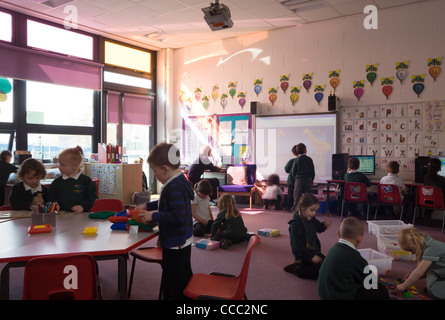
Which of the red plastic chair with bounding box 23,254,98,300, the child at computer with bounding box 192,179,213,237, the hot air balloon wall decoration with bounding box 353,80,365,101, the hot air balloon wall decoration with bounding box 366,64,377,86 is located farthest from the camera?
the hot air balloon wall decoration with bounding box 353,80,365,101

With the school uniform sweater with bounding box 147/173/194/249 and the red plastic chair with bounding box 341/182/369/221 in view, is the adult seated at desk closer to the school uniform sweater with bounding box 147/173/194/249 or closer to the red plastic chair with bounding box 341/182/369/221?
the red plastic chair with bounding box 341/182/369/221

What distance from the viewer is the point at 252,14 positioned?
248 inches

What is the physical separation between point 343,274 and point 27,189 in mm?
2499

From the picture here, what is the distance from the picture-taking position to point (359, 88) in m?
6.27

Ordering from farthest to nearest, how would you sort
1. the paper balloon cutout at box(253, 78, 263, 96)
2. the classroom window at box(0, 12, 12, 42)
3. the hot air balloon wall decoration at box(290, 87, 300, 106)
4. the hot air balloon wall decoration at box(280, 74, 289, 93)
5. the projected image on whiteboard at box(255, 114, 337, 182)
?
1. the paper balloon cutout at box(253, 78, 263, 96)
2. the hot air balloon wall decoration at box(280, 74, 289, 93)
3. the hot air balloon wall decoration at box(290, 87, 300, 106)
4. the projected image on whiteboard at box(255, 114, 337, 182)
5. the classroom window at box(0, 12, 12, 42)

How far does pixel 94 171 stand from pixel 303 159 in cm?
392

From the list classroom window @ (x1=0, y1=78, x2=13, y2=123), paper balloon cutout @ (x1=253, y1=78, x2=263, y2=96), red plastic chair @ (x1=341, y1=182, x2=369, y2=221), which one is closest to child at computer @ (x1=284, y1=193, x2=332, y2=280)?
red plastic chair @ (x1=341, y1=182, x2=369, y2=221)

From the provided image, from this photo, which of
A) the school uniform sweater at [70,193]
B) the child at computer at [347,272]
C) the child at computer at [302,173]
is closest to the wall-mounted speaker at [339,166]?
the child at computer at [302,173]

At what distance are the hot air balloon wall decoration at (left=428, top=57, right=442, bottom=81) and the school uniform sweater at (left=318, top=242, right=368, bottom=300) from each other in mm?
4642

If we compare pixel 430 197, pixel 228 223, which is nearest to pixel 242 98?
pixel 228 223

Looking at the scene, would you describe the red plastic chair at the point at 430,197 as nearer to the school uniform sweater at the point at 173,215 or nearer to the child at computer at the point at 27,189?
the school uniform sweater at the point at 173,215

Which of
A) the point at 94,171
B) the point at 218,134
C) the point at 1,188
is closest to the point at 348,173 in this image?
the point at 218,134

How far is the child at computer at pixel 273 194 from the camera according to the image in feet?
22.2

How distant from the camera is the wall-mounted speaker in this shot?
239 inches
